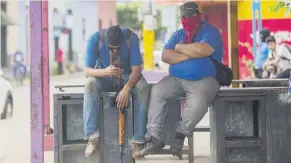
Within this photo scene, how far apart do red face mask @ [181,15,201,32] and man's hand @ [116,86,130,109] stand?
0.89 metres

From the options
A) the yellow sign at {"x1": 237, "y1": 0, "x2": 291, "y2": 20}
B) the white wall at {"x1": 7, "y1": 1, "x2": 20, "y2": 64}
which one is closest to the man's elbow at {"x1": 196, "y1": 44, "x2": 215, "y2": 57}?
the yellow sign at {"x1": 237, "y1": 0, "x2": 291, "y2": 20}

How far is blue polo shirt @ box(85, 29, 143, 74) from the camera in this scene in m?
7.55

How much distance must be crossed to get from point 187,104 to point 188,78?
0.91 feet

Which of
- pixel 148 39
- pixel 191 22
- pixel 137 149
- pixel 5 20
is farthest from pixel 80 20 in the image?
pixel 137 149

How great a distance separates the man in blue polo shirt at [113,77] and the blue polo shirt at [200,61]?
1.20 feet

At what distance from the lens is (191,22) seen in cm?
752


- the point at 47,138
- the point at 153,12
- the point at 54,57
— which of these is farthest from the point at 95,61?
the point at 54,57

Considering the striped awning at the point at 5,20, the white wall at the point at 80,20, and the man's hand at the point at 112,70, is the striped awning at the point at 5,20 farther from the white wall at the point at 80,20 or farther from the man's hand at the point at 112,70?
the man's hand at the point at 112,70

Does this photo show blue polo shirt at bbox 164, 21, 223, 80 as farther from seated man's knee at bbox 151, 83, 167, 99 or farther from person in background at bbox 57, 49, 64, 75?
person in background at bbox 57, 49, 64, 75

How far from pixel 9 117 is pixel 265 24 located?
22.1 ft

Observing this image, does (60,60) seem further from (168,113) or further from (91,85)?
(91,85)

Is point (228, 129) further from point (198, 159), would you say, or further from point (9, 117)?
point (9, 117)

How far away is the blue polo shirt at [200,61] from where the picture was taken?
742 cm

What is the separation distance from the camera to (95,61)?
762 centimetres
